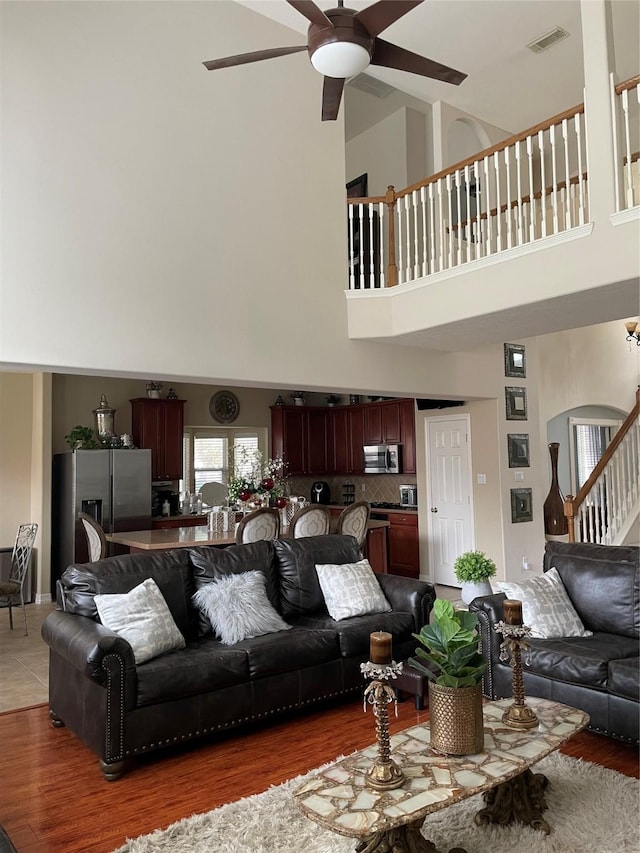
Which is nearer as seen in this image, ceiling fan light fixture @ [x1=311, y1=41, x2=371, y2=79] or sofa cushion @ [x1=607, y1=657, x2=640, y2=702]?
sofa cushion @ [x1=607, y1=657, x2=640, y2=702]

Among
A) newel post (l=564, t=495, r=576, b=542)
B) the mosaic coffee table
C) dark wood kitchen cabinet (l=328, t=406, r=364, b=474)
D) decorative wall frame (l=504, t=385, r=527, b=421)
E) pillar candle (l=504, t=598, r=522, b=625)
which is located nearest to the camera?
the mosaic coffee table

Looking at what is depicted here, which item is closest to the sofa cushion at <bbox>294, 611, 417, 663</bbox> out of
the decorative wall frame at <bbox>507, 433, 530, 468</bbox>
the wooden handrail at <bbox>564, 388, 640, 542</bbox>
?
the wooden handrail at <bbox>564, 388, 640, 542</bbox>

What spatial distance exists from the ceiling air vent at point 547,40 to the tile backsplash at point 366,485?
5226mm

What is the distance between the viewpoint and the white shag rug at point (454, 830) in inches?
102

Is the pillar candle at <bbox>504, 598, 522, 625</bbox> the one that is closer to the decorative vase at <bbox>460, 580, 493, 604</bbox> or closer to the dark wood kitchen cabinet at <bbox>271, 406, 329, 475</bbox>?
the decorative vase at <bbox>460, 580, 493, 604</bbox>

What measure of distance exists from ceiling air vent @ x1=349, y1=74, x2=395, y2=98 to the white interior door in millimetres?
3901

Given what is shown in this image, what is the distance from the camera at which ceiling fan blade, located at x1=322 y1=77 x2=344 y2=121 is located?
3902mm

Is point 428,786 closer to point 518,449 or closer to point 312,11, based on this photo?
point 312,11

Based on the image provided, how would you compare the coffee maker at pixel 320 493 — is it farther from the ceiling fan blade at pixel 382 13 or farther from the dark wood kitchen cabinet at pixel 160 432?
the ceiling fan blade at pixel 382 13

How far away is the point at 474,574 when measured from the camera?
14.6 ft

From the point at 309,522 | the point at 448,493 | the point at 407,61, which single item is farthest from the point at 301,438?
the point at 407,61

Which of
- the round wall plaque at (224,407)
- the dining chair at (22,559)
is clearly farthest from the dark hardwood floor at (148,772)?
the round wall plaque at (224,407)

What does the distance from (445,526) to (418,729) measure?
5.60 meters

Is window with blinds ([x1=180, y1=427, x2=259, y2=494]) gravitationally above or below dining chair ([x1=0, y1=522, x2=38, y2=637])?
above
